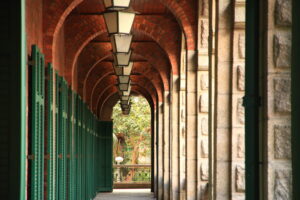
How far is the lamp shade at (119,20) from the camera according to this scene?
797 cm

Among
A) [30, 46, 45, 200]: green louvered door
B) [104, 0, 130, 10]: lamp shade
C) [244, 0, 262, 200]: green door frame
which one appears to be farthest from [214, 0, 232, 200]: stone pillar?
[244, 0, 262, 200]: green door frame

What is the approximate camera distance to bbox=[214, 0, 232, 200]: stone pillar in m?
7.35

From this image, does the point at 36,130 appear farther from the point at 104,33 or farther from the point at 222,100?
the point at 104,33

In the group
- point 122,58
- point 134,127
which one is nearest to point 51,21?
point 122,58

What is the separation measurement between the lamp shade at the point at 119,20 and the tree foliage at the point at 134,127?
127 ft

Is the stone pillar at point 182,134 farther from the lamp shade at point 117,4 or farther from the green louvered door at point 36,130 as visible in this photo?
the green louvered door at point 36,130

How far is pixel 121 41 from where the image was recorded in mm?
8914

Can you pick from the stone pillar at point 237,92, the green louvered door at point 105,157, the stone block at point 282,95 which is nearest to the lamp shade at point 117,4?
the stone pillar at point 237,92

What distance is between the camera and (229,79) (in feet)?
24.4

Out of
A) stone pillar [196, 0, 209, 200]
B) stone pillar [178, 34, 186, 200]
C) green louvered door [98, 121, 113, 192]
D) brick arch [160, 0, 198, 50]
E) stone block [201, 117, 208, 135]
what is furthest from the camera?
green louvered door [98, 121, 113, 192]

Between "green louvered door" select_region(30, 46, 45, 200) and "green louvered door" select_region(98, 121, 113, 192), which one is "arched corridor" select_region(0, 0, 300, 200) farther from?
"green louvered door" select_region(98, 121, 113, 192)

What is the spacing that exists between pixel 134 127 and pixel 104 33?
3042 cm
